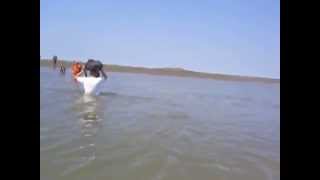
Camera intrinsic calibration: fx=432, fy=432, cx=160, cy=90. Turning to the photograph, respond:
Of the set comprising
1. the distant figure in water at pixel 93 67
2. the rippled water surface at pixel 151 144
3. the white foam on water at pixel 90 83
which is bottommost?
the rippled water surface at pixel 151 144

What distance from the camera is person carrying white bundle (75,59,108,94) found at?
1627 centimetres

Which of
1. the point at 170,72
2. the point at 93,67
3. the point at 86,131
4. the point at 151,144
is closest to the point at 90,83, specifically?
the point at 93,67

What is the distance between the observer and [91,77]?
16.5 metres

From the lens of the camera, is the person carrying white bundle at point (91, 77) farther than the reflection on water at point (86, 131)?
Yes

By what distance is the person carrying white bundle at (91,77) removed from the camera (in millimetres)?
16266

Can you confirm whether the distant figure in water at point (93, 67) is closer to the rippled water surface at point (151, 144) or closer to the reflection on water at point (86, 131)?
the reflection on water at point (86, 131)

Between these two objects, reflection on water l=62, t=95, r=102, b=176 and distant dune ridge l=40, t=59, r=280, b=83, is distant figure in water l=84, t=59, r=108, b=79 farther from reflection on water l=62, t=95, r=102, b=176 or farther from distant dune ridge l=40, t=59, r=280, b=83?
distant dune ridge l=40, t=59, r=280, b=83

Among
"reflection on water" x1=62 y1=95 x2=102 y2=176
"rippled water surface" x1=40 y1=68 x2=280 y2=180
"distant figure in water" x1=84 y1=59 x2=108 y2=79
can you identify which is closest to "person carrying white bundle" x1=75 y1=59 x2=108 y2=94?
"distant figure in water" x1=84 y1=59 x2=108 y2=79

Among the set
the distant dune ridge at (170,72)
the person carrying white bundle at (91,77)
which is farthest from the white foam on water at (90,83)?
the distant dune ridge at (170,72)
